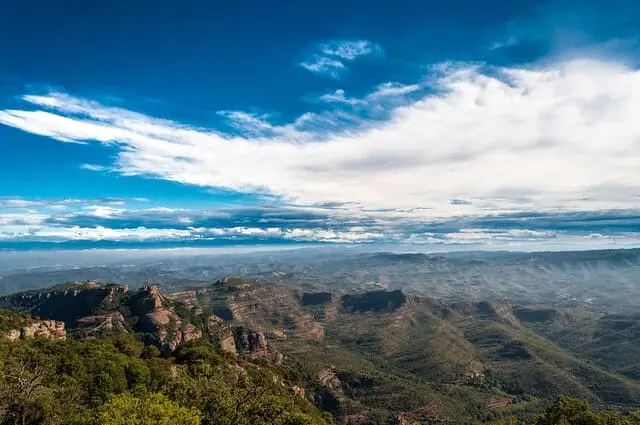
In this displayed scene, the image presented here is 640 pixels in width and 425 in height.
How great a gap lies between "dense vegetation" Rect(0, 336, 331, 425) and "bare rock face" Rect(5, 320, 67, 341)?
103 ft

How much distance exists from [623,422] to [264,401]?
73738 mm

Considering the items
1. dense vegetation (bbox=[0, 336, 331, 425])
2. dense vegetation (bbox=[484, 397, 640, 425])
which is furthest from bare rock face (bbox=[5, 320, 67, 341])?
dense vegetation (bbox=[484, 397, 640, 425])

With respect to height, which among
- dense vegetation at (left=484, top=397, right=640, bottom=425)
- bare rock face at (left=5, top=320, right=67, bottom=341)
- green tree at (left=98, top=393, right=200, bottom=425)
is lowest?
dense vegetation at (left=484, top=397, right=640, bottom=425)

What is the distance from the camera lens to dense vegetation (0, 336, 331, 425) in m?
56.1

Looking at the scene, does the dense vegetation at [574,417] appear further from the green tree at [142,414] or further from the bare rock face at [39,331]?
the bare rock face at [39,331]

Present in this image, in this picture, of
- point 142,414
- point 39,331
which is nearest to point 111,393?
point 142,414

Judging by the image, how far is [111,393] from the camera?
90.0 meters

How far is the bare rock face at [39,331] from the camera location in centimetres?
14796

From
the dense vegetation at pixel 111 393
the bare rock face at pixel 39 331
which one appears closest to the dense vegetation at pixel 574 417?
the dense vegetation at pixel 111 393

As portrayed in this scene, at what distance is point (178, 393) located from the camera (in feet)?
245

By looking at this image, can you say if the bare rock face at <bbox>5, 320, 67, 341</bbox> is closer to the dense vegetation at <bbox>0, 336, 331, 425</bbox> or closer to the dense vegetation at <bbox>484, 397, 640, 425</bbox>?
the dense vegetation at <bbox>0, 336, 331, 425</bbox>

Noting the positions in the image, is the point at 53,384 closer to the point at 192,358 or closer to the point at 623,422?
the point at 192,358

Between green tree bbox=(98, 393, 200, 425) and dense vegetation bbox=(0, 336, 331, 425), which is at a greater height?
green tree bbox=(98, 393, 200, 425)

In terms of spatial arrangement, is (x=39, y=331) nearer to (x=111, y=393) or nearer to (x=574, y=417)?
(x=111, y=393)
